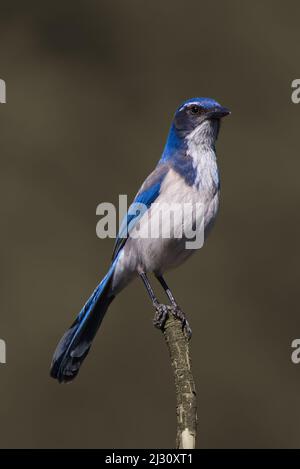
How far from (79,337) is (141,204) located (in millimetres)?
388

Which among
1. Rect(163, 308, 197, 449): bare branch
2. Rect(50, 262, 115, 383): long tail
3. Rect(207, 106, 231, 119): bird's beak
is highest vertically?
Rect(207, 106, 231, 119): bird's beak

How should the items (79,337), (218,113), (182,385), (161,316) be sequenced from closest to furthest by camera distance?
(182,385)
(161,316)
(79,337)
(218,113)

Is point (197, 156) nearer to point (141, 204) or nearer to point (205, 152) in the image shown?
point (205, 152)

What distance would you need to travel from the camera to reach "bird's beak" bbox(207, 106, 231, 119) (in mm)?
1824

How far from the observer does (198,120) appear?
188 cm

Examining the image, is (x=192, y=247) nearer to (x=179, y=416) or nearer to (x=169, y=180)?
(x=169, y=180)

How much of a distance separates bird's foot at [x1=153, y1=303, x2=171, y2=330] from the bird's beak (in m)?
0.52

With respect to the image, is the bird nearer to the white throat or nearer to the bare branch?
the white throat

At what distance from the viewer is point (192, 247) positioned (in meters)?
1.81

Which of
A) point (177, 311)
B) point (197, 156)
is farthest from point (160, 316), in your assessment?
point (197, 156)

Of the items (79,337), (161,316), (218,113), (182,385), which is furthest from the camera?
(218,113)

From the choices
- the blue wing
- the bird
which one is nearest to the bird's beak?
the bird

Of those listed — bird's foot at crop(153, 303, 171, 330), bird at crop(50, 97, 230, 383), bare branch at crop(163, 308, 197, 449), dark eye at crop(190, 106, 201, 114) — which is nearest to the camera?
bare branch at crop(163, 308, 197, 449)

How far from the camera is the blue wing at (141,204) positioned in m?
1.88
